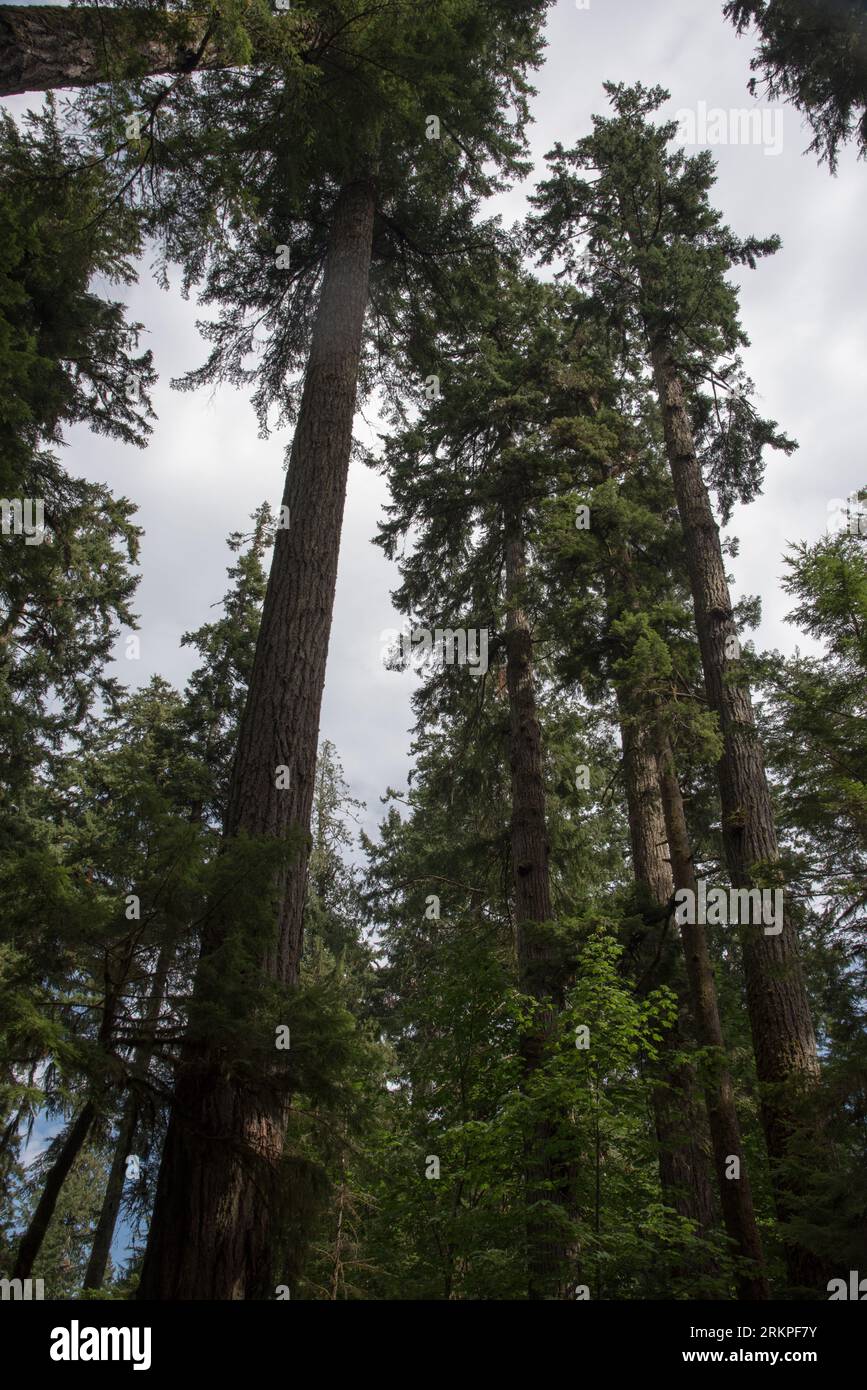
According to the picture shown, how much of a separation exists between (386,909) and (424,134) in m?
16.8

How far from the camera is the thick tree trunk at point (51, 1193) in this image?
321cm

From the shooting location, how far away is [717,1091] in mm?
7531

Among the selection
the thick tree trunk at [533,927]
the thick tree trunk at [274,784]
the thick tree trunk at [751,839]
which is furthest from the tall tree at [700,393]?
the thick tree trunk at [274,784]

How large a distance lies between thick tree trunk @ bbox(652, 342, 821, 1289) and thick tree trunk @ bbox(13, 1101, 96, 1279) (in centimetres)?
424

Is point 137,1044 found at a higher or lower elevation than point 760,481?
lower

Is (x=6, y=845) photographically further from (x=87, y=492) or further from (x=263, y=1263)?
(x=263, y=1263)

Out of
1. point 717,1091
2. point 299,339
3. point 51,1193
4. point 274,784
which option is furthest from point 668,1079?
point 299,339

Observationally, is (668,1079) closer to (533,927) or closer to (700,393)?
(533,927)

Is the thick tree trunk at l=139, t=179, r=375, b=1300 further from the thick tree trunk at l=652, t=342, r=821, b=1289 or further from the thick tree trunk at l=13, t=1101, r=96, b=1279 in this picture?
the thick tree trunk at l=652, t=342, r=821, b=1289

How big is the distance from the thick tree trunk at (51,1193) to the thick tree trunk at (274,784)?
20.6 inches

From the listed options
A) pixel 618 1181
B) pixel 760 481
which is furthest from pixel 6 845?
pixel 760 481

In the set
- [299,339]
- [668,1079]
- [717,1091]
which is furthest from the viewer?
[299,339]

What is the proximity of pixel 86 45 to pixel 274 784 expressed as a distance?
7.05 meters
